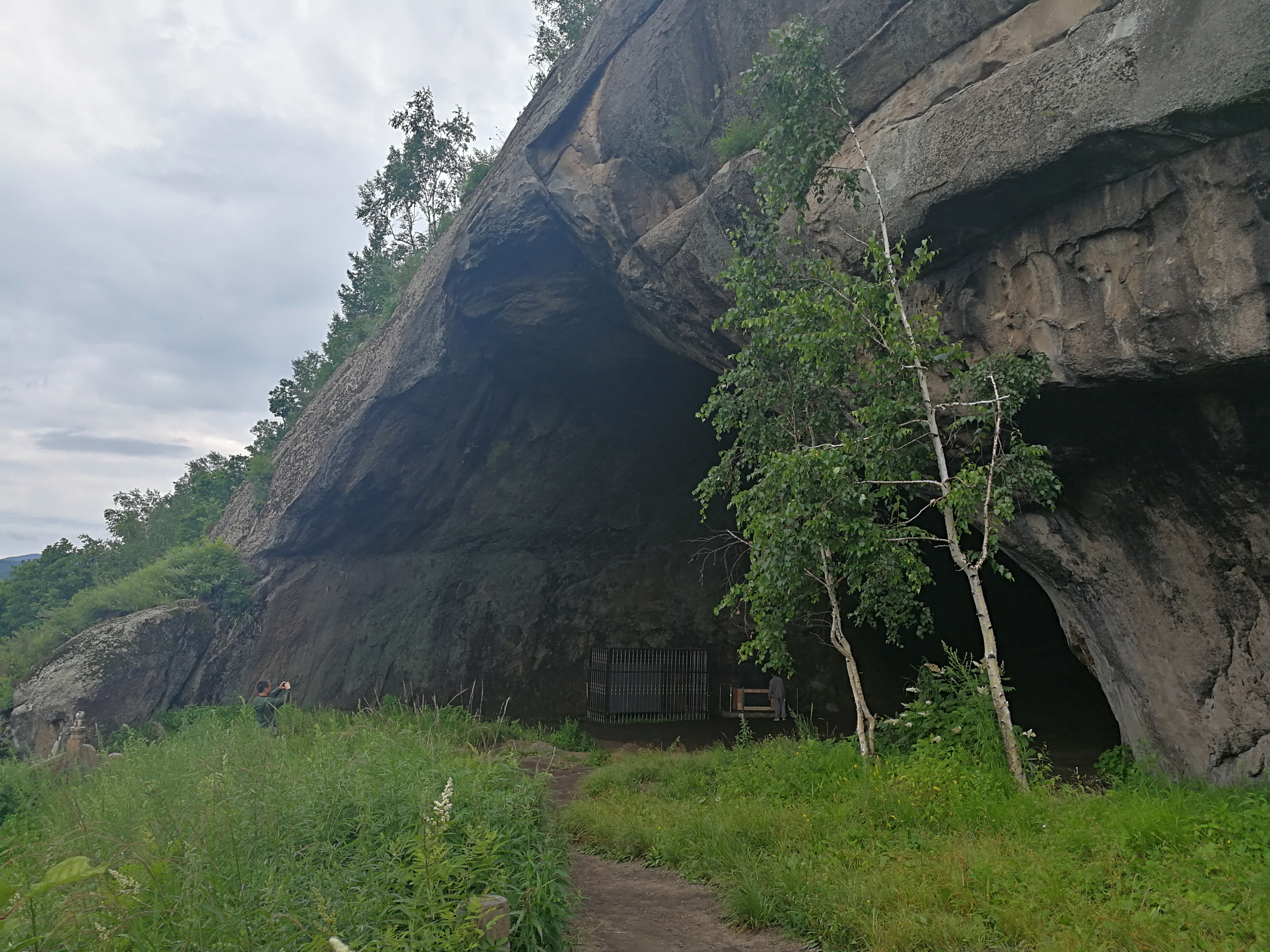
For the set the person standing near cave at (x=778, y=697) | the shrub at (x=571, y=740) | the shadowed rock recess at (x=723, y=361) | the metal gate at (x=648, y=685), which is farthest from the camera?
the metal gate at (x=648, y=685)

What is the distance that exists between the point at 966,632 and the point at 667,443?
7296 mm

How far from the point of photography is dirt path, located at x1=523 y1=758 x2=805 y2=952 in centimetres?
459

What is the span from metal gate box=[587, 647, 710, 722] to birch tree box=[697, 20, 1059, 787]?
28.6ft

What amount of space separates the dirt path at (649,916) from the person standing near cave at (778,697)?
969 centimetres

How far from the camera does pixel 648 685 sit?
55.5ft

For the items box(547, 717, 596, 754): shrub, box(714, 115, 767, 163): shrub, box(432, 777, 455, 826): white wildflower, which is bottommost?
box(547, 717, 596, 754): shrub

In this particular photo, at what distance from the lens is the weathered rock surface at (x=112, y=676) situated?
1328 cm

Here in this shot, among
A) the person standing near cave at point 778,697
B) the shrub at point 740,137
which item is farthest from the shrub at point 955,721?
the person standing near cave at point 778,697

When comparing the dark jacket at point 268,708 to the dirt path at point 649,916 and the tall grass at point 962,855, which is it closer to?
the tall grass at point 962,855

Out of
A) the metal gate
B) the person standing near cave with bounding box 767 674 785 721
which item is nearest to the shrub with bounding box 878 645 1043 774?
the person standing near cave with bounding box 767 674 785 721

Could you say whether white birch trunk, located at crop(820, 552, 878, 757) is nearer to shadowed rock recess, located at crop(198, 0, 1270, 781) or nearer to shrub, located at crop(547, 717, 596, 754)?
shadowed rock recess, located at crop(198, 0, 1270, 781)

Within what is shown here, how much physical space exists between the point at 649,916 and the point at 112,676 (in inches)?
Answer: 508

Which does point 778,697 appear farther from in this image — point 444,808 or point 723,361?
point 444,808

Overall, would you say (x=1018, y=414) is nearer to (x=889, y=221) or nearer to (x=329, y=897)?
(x=889, y=221)
